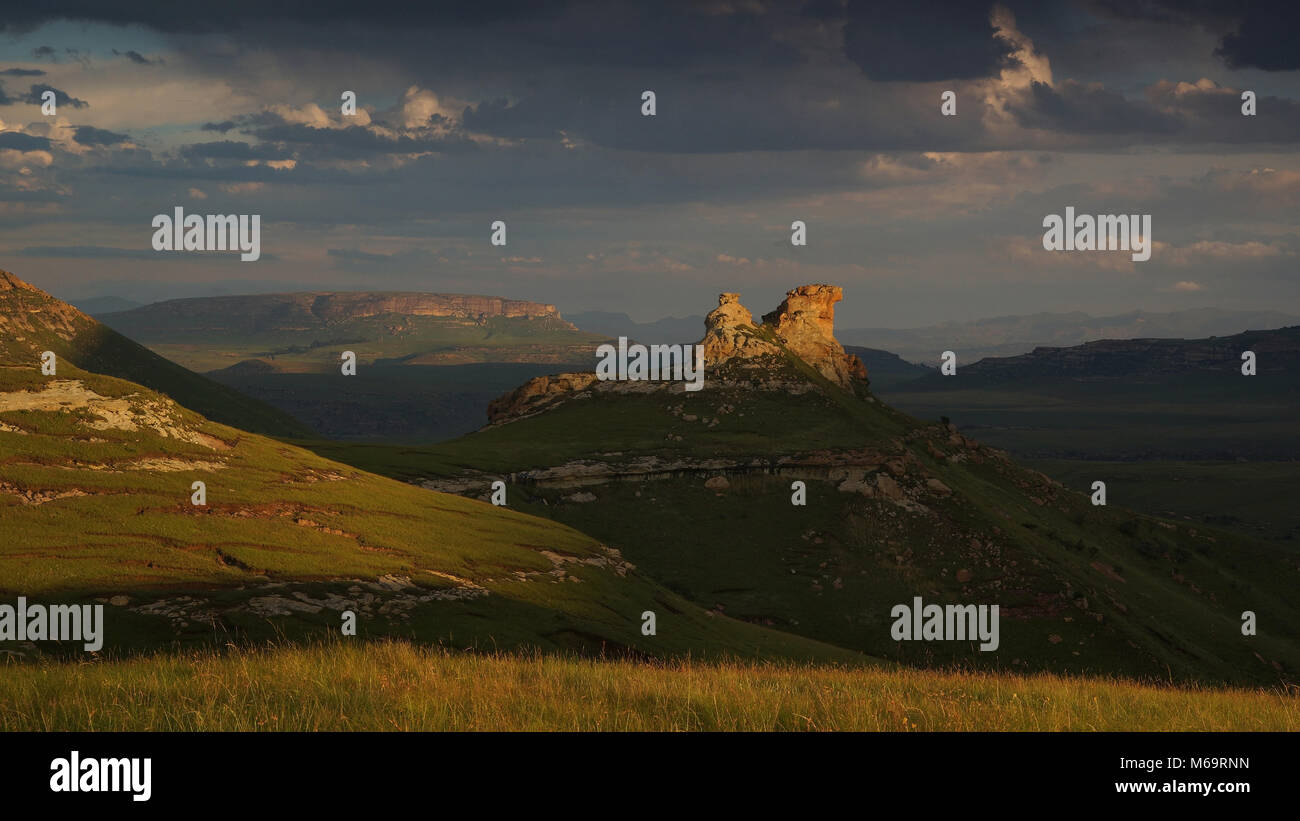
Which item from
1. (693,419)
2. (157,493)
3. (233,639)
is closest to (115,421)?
(157,493)

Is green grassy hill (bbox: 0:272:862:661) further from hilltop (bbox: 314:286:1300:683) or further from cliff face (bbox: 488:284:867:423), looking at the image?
cliff face (bbox: 488:284:867:423)

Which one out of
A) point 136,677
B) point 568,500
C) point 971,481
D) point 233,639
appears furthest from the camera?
point 971,481

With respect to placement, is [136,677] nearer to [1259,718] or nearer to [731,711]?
[731,711]

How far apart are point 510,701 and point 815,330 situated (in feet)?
344

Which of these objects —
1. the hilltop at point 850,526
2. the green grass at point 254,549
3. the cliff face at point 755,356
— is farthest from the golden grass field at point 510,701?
the cliff face at point 755,356

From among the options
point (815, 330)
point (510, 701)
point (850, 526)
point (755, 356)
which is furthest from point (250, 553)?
point (815, 330)

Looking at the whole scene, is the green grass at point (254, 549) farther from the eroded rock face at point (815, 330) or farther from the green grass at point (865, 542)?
the eroded rock face at point (815, 330)

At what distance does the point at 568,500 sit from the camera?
7425 centimetres

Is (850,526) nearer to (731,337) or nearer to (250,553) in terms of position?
(731,337)

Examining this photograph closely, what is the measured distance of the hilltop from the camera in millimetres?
64375

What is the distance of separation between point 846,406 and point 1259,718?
82446 millimetres

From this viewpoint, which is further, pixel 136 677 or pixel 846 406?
pixel 846 406

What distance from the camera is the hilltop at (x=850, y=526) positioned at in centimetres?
6438

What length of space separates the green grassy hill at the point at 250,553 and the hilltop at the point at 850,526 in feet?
60.5
